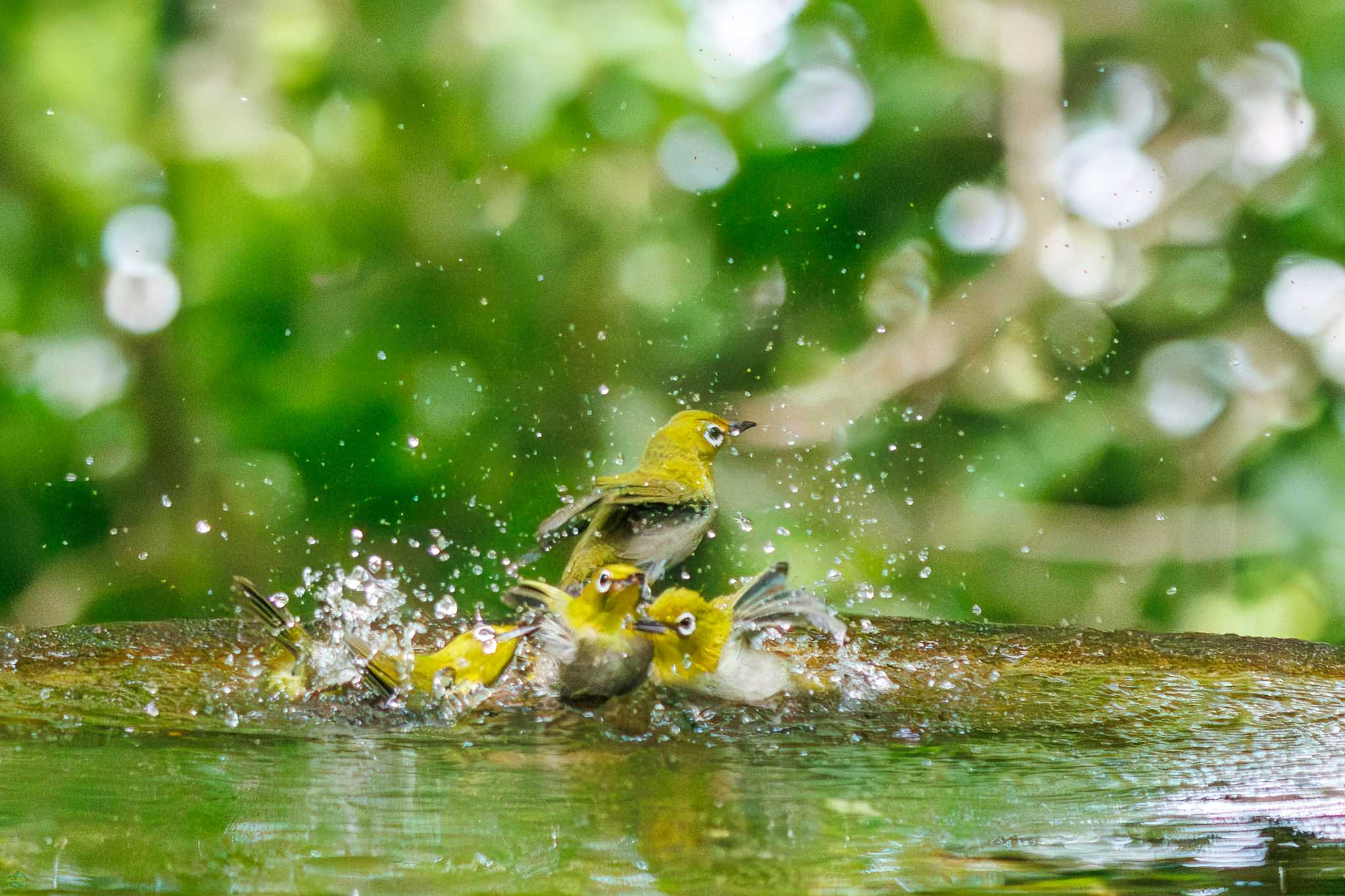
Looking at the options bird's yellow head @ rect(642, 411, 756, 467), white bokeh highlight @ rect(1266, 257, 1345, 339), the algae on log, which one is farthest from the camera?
white bokeh highlight @ rect(1266, 257, 1345, 339)

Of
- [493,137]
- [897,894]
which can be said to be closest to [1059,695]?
[897,894]

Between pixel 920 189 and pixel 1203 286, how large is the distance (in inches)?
30.6

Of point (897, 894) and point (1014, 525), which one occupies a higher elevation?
point (1014, 525)

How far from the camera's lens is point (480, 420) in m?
3.45

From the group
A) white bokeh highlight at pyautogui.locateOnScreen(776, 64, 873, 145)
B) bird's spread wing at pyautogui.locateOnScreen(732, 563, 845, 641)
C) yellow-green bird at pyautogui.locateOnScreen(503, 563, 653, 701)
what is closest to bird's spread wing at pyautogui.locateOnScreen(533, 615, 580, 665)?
yellow-green bird at pyautogui.locateOnScreen(503, 563, 653, 701)

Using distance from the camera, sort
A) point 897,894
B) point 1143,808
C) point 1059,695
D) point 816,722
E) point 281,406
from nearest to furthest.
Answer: point 897,894
point 1143,808
point 816,722
point 1059,695
point 281,406

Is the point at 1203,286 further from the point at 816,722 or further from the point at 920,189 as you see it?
the point at 816,722

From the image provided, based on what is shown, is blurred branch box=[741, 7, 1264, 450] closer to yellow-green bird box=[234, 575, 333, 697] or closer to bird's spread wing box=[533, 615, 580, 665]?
bird's spread wing box=[533, 615, 580, 665]

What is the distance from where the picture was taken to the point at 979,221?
357 cm

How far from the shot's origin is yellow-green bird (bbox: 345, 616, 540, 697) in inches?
72.7

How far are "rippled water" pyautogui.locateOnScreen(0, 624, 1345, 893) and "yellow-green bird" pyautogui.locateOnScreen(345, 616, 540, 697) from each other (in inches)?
2.6

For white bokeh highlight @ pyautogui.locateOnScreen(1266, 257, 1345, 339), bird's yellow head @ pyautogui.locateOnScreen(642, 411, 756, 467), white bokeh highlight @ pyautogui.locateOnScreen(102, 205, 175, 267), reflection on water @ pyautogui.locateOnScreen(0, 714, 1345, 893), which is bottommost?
reflection on water @ pyautogui.locateOnScreen(0, 714, 1345, 893)

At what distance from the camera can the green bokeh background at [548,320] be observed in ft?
11.0

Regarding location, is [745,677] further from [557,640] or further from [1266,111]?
[1266,111]
